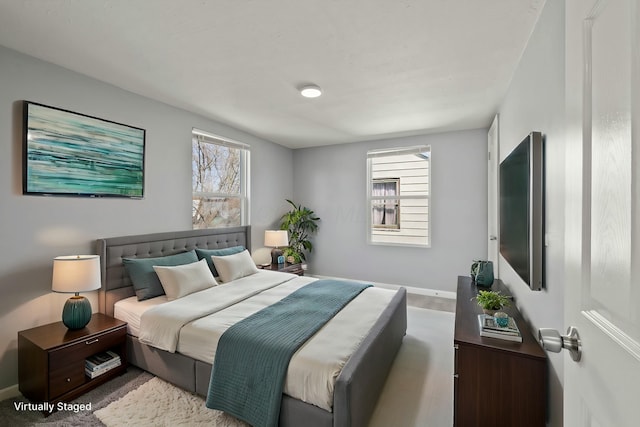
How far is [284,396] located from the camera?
1706 millimetres

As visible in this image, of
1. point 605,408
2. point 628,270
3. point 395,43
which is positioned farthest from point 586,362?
point 395,43

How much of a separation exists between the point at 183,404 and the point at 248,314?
0.71 metres

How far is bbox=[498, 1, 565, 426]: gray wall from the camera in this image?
138cm

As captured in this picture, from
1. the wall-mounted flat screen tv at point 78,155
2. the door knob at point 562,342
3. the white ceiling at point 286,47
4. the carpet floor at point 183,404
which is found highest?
the white ceiling at point 286,47

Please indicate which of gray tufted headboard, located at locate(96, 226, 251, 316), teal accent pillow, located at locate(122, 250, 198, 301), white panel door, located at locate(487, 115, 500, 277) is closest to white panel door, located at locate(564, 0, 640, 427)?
white panel door, located at locate(487, 115, 500, 277)

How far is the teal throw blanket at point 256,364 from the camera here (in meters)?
1.69

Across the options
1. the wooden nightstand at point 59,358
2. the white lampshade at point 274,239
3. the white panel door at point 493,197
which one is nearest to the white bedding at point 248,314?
the wooden nightstand at point 59,358

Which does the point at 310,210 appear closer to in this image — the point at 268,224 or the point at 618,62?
the point at 268,224

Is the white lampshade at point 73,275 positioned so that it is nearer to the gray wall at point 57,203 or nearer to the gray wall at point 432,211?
the gray wall at point 57,203

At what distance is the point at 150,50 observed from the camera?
2123mm

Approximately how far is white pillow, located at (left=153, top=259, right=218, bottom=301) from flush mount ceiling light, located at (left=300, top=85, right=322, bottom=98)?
2039 mm

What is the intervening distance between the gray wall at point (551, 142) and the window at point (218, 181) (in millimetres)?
3386

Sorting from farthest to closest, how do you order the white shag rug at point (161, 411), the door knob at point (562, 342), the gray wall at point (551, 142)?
the white shag rug at point (161, 411), the gray wall at point (551, 142), the door knob at point (562, 342)

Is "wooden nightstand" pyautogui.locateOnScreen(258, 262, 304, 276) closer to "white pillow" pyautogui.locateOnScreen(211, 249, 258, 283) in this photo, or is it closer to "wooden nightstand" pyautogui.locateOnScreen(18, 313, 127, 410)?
"white pillow" pyautogui.locateOnScreen(211, 249, 258, 283)
